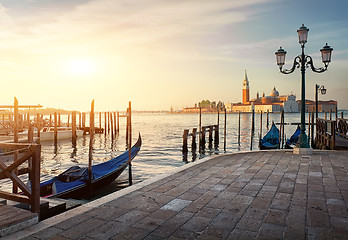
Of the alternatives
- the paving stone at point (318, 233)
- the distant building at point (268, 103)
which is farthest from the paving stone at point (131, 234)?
the distant building at point (268, 103)

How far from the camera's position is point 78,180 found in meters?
7.39

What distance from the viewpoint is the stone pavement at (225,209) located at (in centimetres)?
281

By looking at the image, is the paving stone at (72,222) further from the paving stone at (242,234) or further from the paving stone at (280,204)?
the paving stone at (280,204)

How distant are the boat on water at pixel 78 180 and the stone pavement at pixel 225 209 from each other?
10.1 feet

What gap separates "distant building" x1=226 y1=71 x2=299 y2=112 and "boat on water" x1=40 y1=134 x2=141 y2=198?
131 m

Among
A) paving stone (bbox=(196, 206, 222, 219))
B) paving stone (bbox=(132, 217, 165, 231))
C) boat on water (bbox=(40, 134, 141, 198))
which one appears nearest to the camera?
paving stone (bbox=(132, 217, 165, 231))

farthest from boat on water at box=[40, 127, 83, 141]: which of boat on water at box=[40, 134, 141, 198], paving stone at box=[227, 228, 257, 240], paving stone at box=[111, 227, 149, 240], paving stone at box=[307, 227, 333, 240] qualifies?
paving stone at box=[307, 227, 333, 240]

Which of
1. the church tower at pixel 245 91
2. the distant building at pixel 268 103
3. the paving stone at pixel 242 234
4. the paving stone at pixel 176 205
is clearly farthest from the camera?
the church tower at pixel 245 91

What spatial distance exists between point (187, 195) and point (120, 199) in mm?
1007

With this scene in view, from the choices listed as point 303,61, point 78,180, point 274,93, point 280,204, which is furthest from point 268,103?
point 280,204

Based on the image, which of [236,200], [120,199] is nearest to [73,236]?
[120,199]

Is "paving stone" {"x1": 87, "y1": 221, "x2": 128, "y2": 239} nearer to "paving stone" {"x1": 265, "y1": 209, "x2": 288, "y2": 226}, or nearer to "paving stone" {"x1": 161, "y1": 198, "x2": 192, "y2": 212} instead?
"paving stone" {"x1": 161, "y1": 198, "x2": 192, "y2": 212}

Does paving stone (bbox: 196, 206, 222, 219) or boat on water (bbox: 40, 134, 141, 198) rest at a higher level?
paving stone (bbox: 196, 206, 222, 219)

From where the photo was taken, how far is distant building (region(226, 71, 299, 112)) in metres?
142
